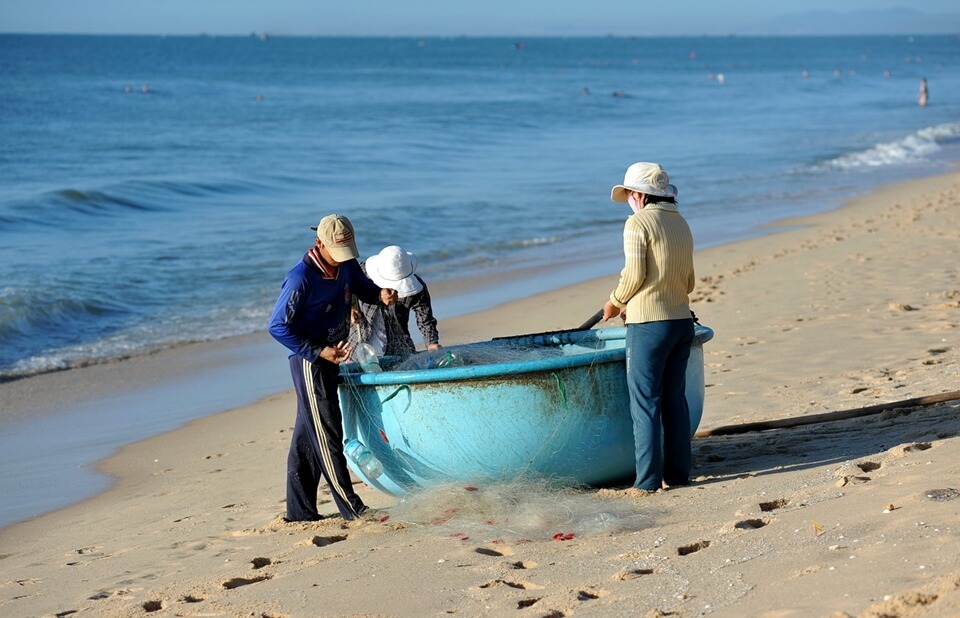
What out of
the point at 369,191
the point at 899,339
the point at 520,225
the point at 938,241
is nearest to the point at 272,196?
the point at 369,191

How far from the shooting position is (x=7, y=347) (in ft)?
39.5

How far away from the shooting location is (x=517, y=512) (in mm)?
5340

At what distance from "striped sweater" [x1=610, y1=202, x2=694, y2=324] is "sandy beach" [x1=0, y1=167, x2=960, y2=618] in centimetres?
90

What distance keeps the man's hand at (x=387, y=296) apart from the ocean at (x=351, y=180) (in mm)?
2836

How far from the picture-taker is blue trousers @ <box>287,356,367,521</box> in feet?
18.7

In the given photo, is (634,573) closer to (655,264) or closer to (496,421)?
(496,421)

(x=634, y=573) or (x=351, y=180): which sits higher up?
(x=351, y=180)

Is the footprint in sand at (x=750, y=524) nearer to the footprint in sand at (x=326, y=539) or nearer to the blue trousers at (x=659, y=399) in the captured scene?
the blue trousers at (x=659, y=399)

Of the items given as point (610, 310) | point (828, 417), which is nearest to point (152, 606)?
point (610, 310)

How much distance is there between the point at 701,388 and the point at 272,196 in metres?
18.3

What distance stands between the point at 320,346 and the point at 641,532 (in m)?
1.77

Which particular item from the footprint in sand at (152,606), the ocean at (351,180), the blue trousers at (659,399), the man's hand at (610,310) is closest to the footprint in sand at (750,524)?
the blue trousers at (659,399)

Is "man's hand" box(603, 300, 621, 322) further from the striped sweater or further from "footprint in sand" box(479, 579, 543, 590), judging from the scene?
"footprint in sand" box(479, 579, 543, 590)

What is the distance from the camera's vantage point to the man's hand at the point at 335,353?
5.59 m
